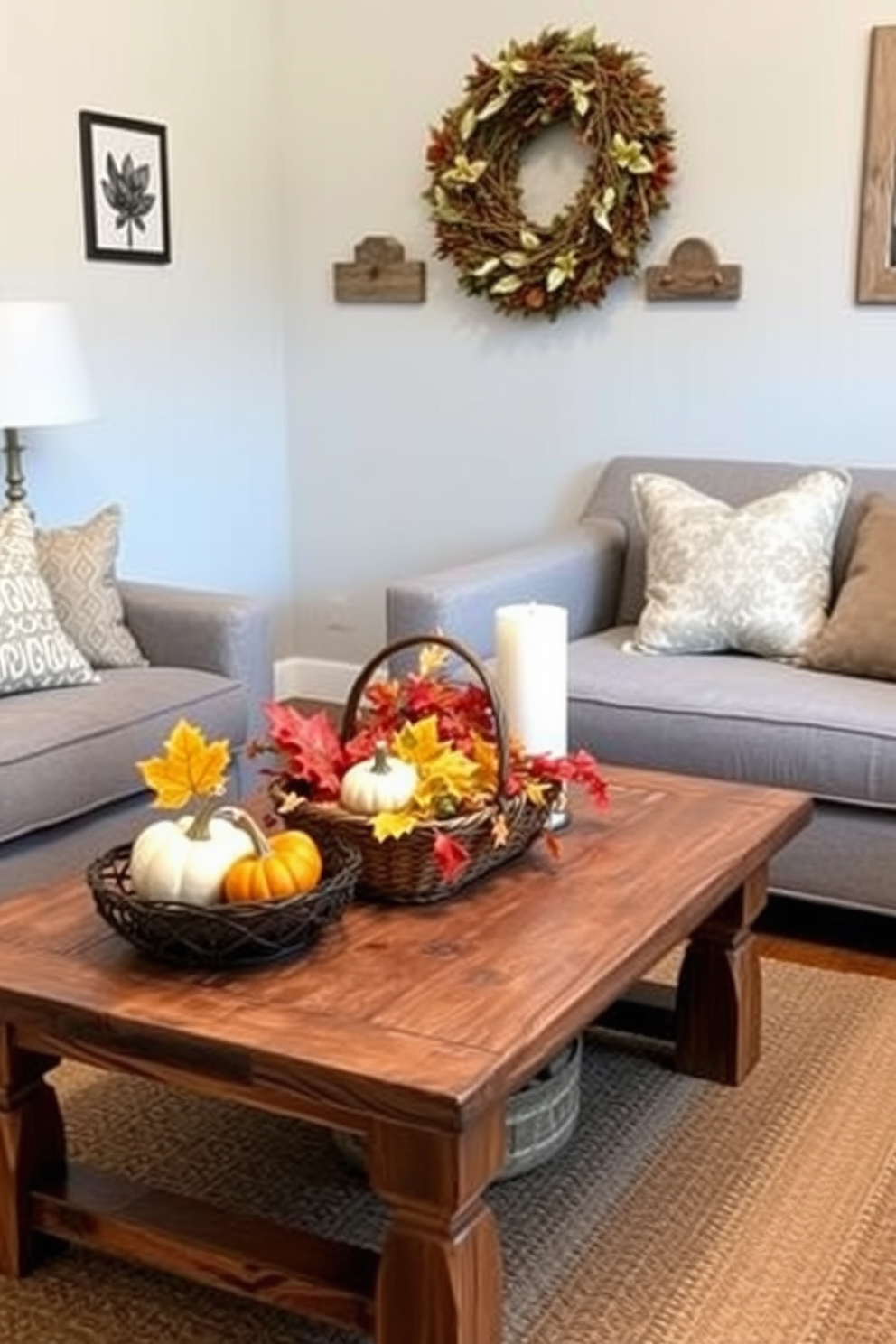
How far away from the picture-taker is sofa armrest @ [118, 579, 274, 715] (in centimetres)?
335

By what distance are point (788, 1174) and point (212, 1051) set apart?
38.8 inches

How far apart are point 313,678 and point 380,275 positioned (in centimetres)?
124

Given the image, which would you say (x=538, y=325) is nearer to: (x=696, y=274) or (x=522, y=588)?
(x=696, y=274)

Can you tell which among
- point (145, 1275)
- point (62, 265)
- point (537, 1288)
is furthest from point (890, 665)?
point (62, 265)


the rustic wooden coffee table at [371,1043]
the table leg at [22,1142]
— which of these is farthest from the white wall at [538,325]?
Answer: the table leg at [22,1142]

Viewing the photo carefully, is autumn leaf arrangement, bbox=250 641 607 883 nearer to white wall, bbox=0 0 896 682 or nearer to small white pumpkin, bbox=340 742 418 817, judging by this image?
small white pumpkin, bbox=340 742 418 817

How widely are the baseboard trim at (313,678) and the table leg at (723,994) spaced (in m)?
2.50

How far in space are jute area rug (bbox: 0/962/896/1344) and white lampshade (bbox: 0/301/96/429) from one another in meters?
1.48

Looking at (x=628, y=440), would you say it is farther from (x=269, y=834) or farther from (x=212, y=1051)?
(x=212, y=1051)

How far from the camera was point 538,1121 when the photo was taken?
7.17 ft

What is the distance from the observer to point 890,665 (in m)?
3.12

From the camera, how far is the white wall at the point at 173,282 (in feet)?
12.4

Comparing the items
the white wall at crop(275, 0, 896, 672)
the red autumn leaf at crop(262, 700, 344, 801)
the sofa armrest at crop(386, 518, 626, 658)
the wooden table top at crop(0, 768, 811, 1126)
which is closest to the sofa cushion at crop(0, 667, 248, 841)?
the sofa armrest at crop(386, 518, 626, 658)

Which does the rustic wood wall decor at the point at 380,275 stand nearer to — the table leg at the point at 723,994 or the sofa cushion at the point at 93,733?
the sofa cushion at the point at 93,733
